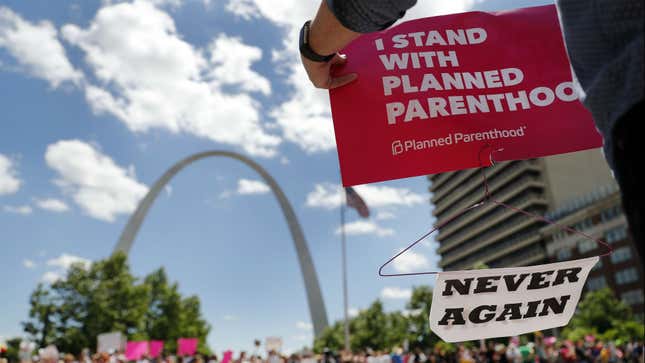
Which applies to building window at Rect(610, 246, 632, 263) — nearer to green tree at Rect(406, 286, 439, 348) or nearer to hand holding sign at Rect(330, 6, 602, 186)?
green tree at Rect(406, 286, 439, 348)

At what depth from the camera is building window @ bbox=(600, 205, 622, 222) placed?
71.9m

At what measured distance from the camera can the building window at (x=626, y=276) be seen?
2761 inches

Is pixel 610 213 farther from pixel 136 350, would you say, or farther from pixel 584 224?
pixel 136 350

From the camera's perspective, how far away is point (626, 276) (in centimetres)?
7175

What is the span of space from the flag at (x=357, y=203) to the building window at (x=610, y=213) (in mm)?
56379

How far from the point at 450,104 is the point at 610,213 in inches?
3173

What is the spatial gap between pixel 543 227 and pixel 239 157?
200 ft

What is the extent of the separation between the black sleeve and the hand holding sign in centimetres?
105

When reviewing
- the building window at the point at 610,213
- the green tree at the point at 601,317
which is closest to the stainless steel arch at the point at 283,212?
the green tree at the point at 601,317

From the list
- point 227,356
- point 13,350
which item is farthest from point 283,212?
point 13,350

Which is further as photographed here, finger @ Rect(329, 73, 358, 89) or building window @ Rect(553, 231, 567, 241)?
A: building window @ Rect(553, 231, 567, 241)

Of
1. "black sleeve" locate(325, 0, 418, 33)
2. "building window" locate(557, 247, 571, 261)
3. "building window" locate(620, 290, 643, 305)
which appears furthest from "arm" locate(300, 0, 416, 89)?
"building window" locate(557, 247, 571, 261)

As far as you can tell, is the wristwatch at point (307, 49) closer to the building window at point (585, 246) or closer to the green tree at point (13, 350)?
the green tree at point (13, 350)

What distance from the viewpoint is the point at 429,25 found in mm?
2695
